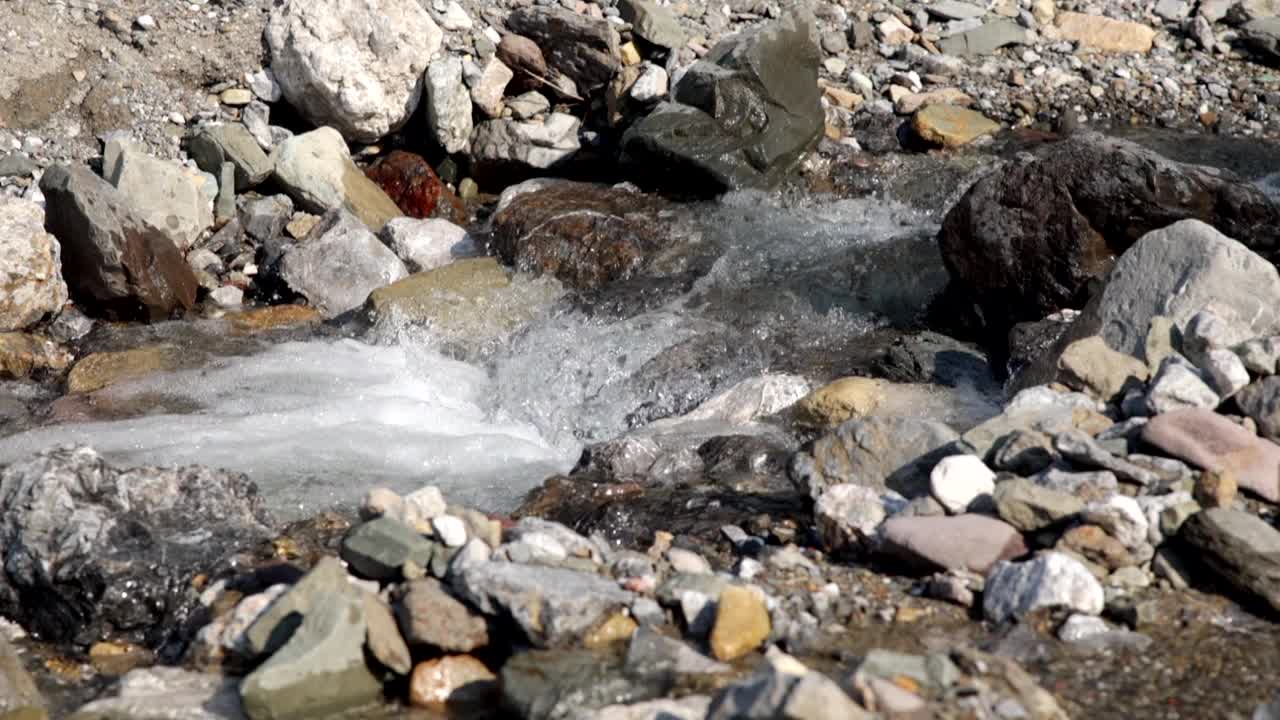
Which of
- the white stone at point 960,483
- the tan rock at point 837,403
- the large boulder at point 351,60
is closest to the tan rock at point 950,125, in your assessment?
the large boulder at point 351,60

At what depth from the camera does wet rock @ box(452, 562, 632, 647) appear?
Result: 351 centimetres

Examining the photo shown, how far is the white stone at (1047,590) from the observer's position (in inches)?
145

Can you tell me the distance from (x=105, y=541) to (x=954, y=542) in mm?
2668

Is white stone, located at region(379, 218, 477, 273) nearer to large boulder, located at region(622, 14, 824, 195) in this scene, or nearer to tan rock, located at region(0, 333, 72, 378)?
large boulder, located at region(622, 14, 824, 195)

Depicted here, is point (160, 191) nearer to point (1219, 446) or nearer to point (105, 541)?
point (105, 541)

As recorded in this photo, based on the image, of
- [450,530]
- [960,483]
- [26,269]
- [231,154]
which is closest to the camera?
[450,530]

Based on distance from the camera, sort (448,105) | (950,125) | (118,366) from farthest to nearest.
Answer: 1. (950,125)
2. (448,105)
3. (118,366)

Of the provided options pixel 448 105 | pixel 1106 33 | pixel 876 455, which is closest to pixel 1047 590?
pixel 876 455

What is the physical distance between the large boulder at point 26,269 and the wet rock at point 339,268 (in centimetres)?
125

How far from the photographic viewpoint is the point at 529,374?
7.14 metres

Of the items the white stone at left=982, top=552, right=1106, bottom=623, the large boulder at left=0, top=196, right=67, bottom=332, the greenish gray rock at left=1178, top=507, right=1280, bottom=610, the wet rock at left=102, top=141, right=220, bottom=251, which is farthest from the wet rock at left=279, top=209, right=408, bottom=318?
the greenish gray rock at left=1178, top=507, right=1280, bottom=610

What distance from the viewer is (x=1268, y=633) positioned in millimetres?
3707

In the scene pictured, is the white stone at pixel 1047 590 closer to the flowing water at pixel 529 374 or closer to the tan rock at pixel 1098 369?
the tan rock at pixel 1098 369

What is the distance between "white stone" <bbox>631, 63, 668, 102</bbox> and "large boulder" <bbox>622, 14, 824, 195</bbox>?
1.11 ft
